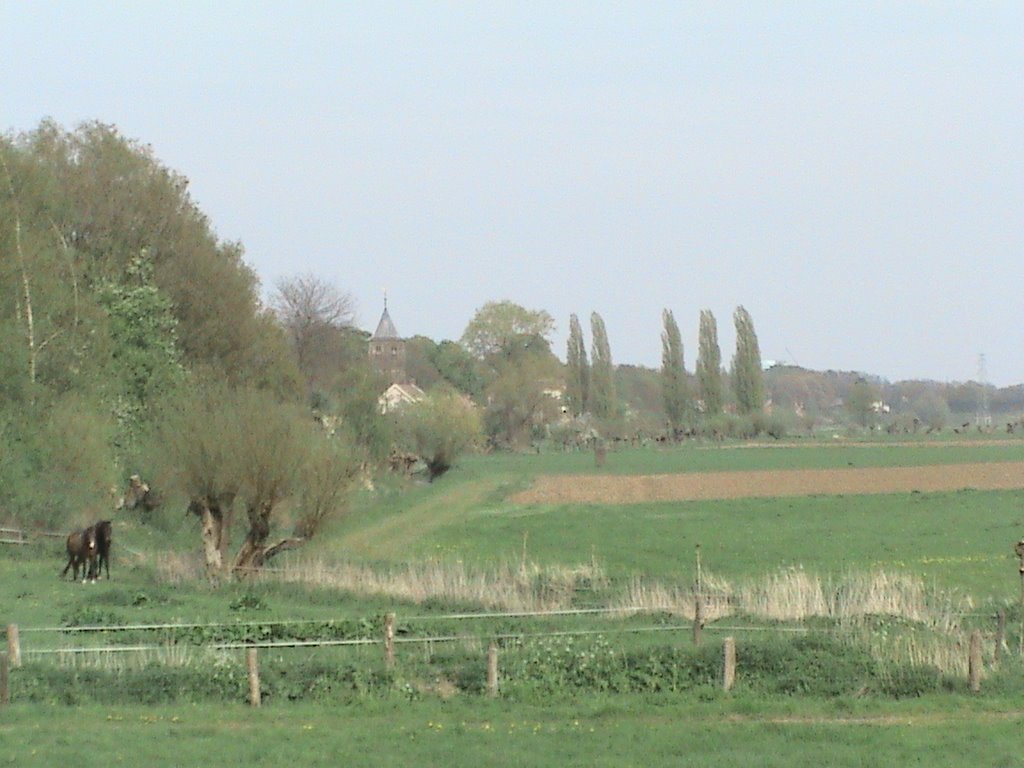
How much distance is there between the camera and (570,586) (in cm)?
2847

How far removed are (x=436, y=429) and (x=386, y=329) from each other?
8991 cm

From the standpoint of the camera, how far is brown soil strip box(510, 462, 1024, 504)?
2485 inches

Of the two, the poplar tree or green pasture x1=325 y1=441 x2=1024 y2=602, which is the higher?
the poplar tree

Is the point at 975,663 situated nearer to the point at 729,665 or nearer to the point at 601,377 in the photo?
the point at 729,665

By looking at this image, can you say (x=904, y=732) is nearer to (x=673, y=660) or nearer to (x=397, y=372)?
(x=673, y=660)

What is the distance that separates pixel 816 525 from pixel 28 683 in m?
34.5

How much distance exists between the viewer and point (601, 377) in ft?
423

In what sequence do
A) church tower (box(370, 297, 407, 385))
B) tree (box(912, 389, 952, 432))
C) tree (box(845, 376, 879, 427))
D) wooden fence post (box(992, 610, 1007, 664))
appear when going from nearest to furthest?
wooden fence post (box(992, 610, 1007, 664)) → tree (box(912, 389, 952, 432)) → tree (box(845, 376, 879, 427)) → church tower (box(370, 297, 407, 385))

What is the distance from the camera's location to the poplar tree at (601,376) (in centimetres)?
12850

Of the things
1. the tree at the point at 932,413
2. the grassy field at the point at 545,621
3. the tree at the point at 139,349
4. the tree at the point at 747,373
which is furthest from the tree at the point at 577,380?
the tree at the point at 139,349

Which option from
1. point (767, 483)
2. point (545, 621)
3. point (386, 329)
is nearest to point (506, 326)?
point (386, 329)

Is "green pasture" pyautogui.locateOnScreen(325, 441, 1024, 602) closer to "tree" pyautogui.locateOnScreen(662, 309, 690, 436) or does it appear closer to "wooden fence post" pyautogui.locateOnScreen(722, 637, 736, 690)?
"wooden fence post" pyautogui.locateOnScreen(722, 637, 736, 690)

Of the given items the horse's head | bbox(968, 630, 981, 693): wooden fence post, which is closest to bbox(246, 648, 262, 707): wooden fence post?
bbox(968, 630, 981, 693): wooden fence post

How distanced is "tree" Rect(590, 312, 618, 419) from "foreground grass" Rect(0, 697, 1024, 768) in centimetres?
11094
